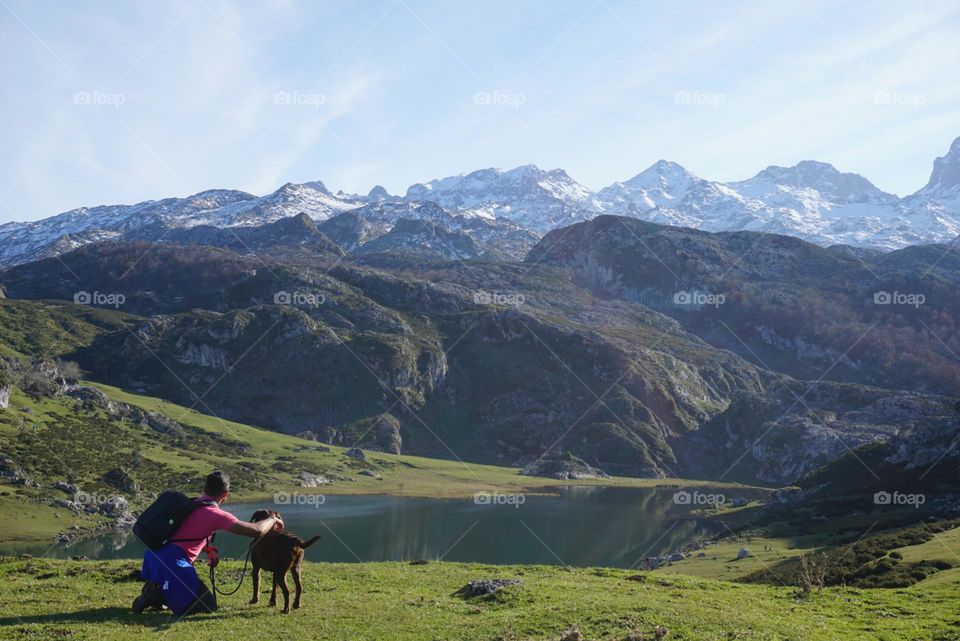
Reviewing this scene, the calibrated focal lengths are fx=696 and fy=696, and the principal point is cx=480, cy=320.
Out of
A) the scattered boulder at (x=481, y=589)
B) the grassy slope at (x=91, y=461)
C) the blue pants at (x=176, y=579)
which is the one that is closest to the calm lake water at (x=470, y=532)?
the grassy slope at (x=91, y=461)

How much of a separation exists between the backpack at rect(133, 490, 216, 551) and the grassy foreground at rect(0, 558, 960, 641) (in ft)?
8.17

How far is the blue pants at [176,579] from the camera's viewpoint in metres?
18.5

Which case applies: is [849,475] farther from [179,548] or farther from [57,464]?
[57,464]

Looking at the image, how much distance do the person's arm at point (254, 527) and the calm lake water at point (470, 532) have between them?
62.1 metres

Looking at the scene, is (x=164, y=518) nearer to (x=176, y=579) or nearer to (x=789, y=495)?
(x=176, y=579)

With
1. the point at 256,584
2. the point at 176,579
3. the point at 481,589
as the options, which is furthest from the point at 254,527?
the point at 481,589

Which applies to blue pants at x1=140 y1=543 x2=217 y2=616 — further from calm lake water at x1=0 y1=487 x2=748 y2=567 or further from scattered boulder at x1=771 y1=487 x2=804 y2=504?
scattered boulder at x1=771 y1=487 x2=804 y2=504

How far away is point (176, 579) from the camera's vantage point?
19.0 m

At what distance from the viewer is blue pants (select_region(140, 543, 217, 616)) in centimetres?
1845

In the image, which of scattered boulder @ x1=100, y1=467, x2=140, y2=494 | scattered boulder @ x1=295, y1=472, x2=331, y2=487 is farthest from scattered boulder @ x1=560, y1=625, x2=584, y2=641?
scattered boulder @ x1=295, y1=472, x2=331, y2=487

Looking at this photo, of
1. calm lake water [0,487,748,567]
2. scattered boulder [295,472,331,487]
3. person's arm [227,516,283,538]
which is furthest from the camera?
scattered boulder [295,472,331,487]

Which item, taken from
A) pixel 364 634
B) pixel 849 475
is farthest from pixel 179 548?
pixel 849 475

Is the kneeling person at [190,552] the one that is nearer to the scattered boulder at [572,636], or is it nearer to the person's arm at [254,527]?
the person's arm at [254,527]

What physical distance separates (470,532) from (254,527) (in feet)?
353
